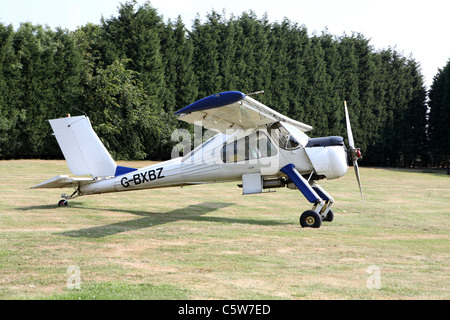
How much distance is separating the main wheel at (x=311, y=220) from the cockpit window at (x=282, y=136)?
5.87 feet

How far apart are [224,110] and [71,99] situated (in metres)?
25.9

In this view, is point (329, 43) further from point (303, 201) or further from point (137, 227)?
point (137, 227)

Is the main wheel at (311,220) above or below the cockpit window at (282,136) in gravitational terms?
below

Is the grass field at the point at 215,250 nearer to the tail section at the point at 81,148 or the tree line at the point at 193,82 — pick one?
the tail section at the point at 81,148

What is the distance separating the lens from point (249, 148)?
1167 cm

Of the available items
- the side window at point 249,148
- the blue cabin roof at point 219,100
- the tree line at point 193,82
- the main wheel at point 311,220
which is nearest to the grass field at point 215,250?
the main wheel at point 311,220

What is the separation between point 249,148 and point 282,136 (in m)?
0.89

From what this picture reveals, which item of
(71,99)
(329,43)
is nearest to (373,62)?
(329,43)

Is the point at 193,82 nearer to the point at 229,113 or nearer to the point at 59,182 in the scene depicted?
the point at 59,182

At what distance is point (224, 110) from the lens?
33.6 ft

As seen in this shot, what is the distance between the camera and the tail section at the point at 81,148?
12398 mm

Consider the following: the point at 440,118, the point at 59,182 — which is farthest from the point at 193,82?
the point at 59,182

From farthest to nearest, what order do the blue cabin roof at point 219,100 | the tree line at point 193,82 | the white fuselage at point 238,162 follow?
the tree line at point 193,82 < the white fuselage at point 238,162 < the blue cabin roof at point 219,100

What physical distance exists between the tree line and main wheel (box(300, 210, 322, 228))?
974 inches
